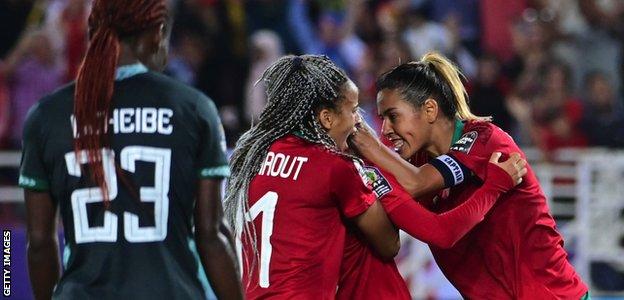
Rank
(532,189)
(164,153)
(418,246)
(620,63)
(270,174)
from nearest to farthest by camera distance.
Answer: (164,153) < (270,174) < (532,189) < (418,246) < (620,63)

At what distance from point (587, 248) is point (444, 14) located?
287 cm

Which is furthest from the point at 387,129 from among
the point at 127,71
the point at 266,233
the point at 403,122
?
the point at 127,71

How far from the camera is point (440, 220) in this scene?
452cm

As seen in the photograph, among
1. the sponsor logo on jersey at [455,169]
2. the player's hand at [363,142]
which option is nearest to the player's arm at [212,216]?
the player's hand at [363,142]

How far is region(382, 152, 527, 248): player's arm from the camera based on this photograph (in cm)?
448

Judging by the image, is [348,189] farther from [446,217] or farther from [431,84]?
[431,84]

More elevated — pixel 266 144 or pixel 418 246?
pixel 266 144

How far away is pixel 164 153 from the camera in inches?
145

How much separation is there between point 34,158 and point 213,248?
628 mm

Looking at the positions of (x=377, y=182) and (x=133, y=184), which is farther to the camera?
(x=377, y=182)

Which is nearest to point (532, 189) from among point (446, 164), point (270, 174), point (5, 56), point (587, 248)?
point (446, 164)

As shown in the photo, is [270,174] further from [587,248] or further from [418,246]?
[587,248]

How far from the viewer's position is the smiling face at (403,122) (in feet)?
15.9

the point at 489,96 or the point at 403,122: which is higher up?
the point at 403,122
